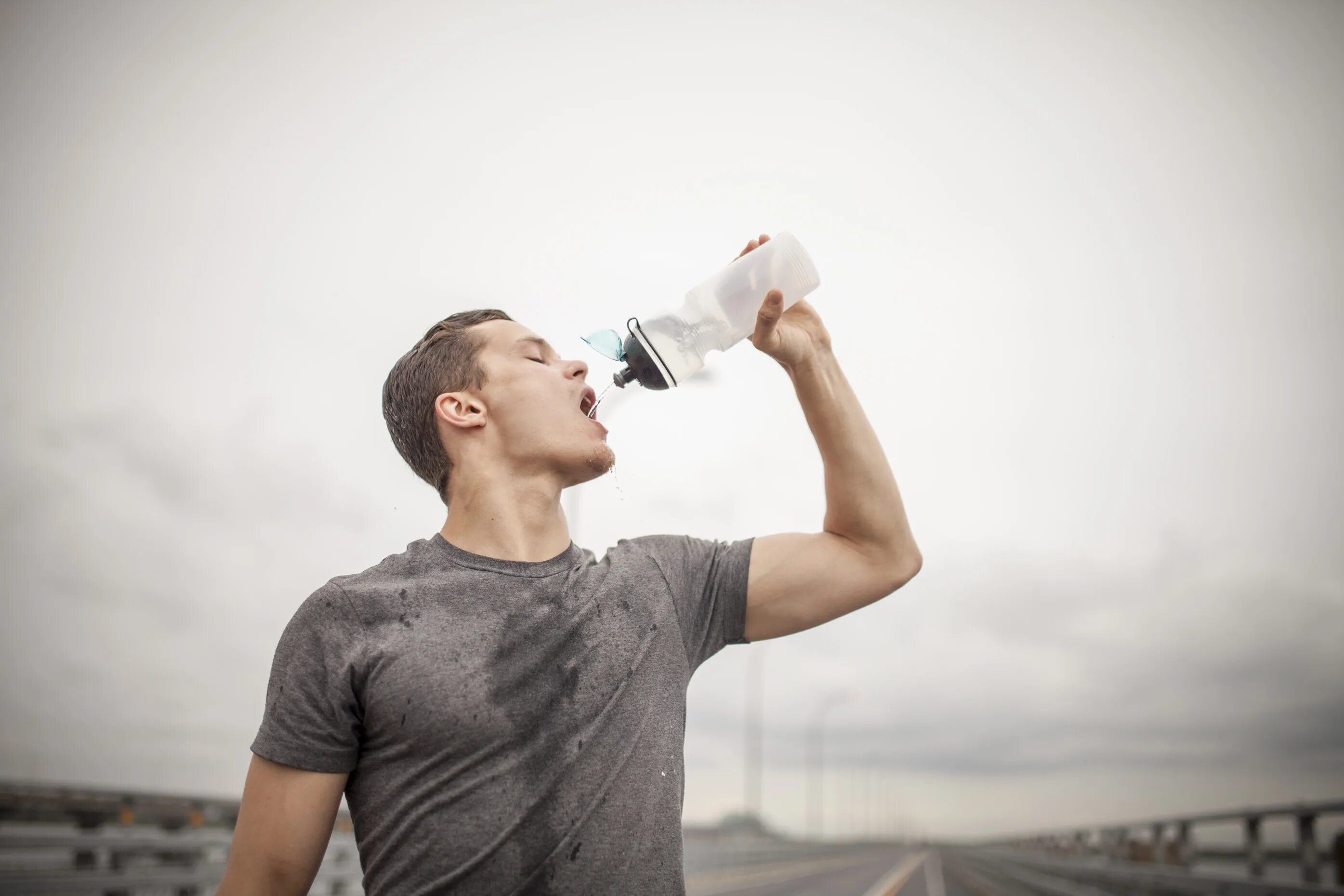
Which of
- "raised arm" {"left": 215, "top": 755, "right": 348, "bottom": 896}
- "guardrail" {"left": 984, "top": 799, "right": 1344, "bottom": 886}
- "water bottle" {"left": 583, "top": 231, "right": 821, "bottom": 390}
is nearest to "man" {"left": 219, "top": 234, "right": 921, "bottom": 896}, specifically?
"raised arm" {"left": 215, "top": 755, "right": 348, "bottom": 896}

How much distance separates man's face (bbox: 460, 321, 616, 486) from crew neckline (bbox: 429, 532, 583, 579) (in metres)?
0.24

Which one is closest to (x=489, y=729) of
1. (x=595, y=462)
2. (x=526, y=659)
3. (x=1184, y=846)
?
(x=526, y=659)

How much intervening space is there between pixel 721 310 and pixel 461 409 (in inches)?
37.7

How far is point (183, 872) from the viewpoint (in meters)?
7.20

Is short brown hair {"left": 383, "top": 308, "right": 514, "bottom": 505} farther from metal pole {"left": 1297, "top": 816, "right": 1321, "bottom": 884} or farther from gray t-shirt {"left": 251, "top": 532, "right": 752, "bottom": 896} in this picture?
metal pole {"left": 1297, "top": 816, "right": 1321, "bottom": 884}

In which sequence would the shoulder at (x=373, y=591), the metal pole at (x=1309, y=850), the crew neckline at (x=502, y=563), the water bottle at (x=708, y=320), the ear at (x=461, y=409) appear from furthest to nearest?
the metal pole at (x=1309, y=850), the water bottle at (x=708, y=320), the ear at (x=461, y=409), the crew neckline at (x=502, y=563), the shoulder at (x=373, y=591)

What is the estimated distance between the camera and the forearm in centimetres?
217

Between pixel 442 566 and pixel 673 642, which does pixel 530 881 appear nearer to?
pixel 673 642

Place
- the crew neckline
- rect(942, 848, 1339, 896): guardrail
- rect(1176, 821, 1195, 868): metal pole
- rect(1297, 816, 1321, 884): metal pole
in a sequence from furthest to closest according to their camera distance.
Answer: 1. rect(1176, 821, 1195, 868): metal pole
2. rect(942, 848, 1339, 896): guardrail
3. rect(1297, 816, 1321, 884): metal pole
4. the crew neckline

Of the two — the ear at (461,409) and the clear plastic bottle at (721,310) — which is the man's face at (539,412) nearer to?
the ear at (461,409)

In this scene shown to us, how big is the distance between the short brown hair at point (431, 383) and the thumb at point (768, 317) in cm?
70

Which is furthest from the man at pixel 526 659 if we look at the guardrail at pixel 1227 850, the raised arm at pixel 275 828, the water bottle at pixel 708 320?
the guardrail at pixel 1227 850

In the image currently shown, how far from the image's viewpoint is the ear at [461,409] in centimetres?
225

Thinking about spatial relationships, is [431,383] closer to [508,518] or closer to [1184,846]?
[508,518]
